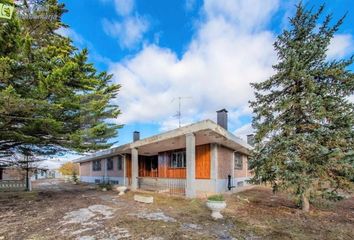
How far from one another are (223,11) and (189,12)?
3.12 meters

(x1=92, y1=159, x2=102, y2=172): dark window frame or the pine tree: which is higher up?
the pine tree

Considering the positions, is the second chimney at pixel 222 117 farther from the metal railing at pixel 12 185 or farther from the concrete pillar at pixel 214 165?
the metal railing at pixel 12 185

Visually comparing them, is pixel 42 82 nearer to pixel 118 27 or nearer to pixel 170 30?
pixel 118 27

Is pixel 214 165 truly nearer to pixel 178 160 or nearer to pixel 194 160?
pixel 194 160

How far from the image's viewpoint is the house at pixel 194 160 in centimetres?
1048

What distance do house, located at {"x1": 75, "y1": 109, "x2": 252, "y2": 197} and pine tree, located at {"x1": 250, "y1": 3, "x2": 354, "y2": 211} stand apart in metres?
2.63

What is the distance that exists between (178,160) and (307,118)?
28.6 feet

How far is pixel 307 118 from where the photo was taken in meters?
8.02

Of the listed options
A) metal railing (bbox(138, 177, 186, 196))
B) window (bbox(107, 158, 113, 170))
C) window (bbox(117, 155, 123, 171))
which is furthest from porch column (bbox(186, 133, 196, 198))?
window (bbox(107, 158, 113, 170))

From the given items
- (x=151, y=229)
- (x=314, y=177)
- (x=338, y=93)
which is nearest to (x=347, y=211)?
(x=314, y=177)

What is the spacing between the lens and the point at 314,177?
7488mm

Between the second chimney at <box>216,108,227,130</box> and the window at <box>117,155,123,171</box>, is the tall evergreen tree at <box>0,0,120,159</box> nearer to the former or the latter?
the second chimney at <box>216,108,227,130</box>

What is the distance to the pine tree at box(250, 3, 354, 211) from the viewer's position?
739 cm

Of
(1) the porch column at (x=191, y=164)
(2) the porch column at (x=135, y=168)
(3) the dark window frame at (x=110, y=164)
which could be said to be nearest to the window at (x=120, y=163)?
(3) the dark window frame at (x=110, y=164)
